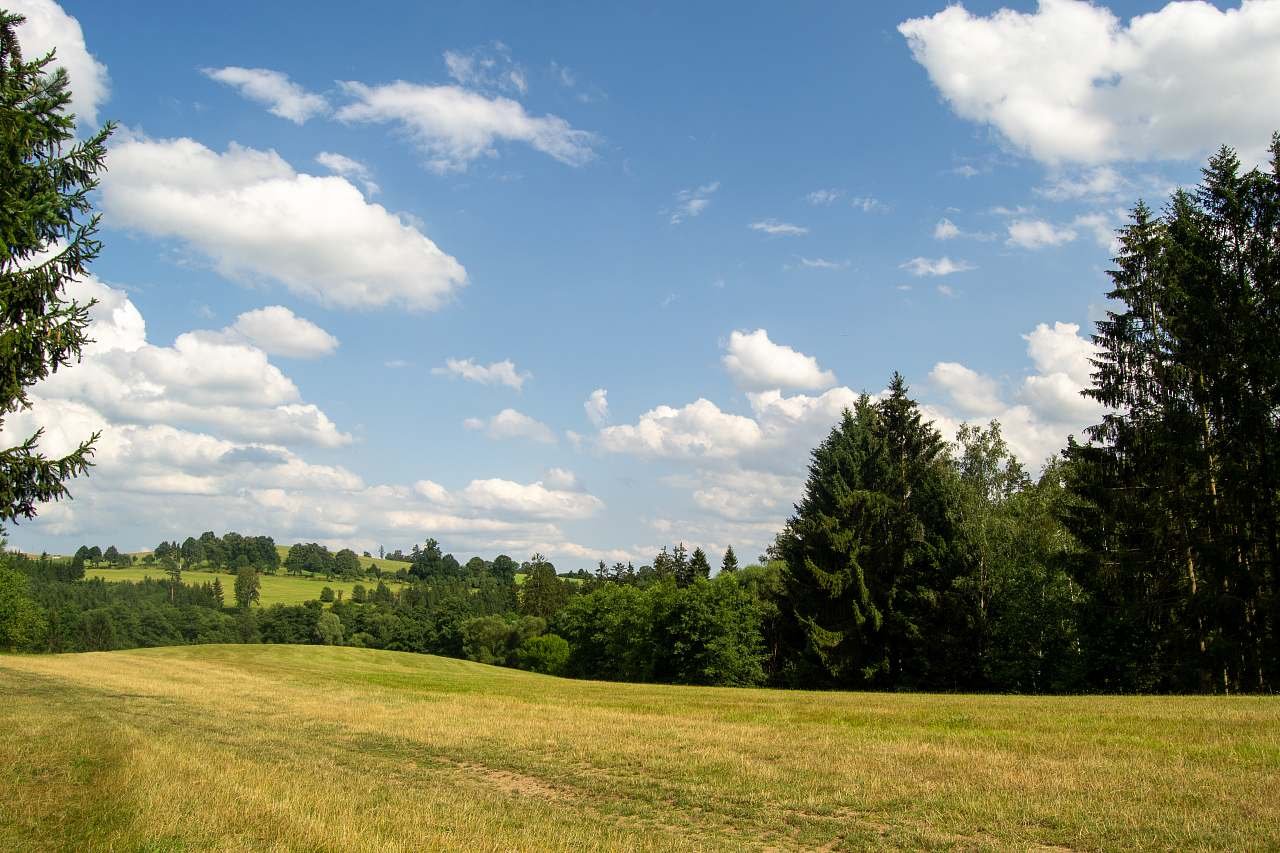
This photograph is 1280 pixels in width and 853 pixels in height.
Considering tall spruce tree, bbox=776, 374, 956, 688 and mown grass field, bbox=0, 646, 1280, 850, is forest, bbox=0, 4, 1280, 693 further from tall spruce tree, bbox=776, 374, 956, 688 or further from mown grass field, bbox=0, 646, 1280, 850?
mown grass field, bbox=0, 646, 1280, 850

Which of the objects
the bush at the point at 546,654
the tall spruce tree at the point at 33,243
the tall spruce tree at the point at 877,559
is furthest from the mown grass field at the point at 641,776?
the bush at the point at 546,654

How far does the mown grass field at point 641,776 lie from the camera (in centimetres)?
985

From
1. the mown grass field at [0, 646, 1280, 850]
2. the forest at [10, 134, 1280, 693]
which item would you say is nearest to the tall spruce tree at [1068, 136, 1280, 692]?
the forest at [10, 134, 1280, 693]

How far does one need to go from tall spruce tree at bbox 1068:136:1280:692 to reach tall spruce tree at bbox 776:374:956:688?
1158 centimetres

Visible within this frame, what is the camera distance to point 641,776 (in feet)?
50.0

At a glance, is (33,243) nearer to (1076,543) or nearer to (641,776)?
(641,776)

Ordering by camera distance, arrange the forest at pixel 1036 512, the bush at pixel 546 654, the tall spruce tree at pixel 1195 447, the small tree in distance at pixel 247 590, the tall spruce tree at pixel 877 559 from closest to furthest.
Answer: the forest at pixel 1036 512
the tall spruce tree at pixel 1195 447
the tall spruce tree at pixel 877 559
the bush at pixel 546 654
the small tree in distance at pixel 247 590

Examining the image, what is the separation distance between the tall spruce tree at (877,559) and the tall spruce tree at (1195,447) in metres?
11.6

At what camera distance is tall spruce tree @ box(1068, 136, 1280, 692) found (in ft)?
103

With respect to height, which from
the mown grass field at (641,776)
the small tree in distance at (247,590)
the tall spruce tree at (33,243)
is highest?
the tall spruce tree at (33,243)

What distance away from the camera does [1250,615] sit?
1238 inches

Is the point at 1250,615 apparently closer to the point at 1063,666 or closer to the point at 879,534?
the point at 1063,666

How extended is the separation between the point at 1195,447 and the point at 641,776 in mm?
29118

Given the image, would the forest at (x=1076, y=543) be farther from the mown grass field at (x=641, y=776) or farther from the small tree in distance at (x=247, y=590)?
the small tree in distance at (x=247, y=590)
